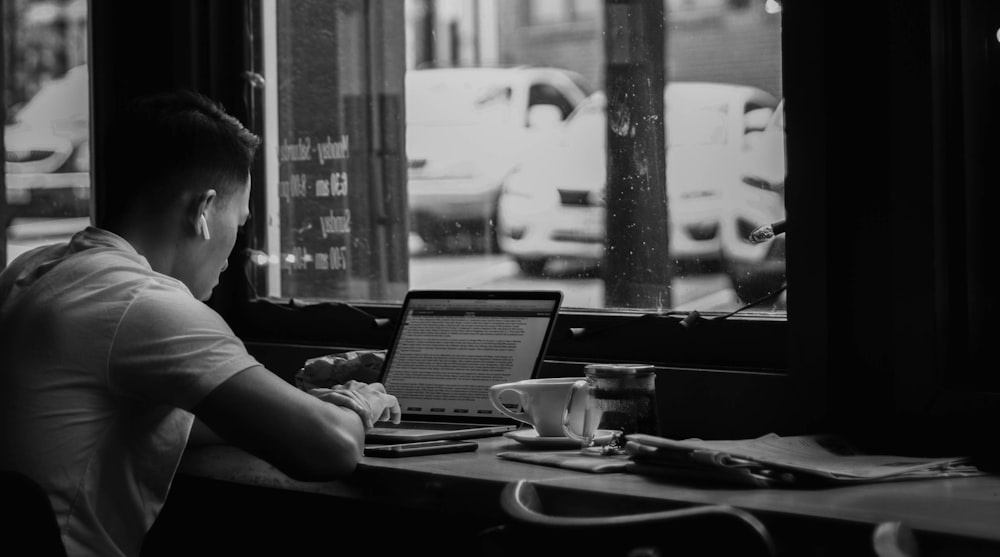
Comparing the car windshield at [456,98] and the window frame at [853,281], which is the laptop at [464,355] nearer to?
the window frame at [853,281]

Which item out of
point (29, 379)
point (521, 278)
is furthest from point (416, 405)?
point (29, 379)

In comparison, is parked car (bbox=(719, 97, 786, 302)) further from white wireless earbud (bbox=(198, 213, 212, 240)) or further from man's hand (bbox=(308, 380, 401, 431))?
white wireless earbud (bbox=(198, 213, 212, 240))

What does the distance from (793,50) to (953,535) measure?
985 mm

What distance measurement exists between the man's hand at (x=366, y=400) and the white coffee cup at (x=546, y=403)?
0.18 meters

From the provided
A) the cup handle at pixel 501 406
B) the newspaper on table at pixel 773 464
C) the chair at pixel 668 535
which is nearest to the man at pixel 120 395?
the cup handle at pixel 501 406

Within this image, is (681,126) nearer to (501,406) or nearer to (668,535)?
(501,406)

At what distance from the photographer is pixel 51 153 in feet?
10.8

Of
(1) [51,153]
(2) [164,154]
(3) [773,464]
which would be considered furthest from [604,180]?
(1) [51,153]

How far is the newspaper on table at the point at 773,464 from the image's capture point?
4.76 ft

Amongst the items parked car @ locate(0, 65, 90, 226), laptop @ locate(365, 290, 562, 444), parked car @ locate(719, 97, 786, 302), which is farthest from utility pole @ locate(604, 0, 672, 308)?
parked car @ locate(0, 65, 90, 226)

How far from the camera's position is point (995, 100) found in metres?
1.82

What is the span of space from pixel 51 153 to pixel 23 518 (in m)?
2.05

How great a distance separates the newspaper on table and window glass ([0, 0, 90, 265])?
2111 mm

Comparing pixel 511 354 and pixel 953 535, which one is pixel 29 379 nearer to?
pixel 511 354
